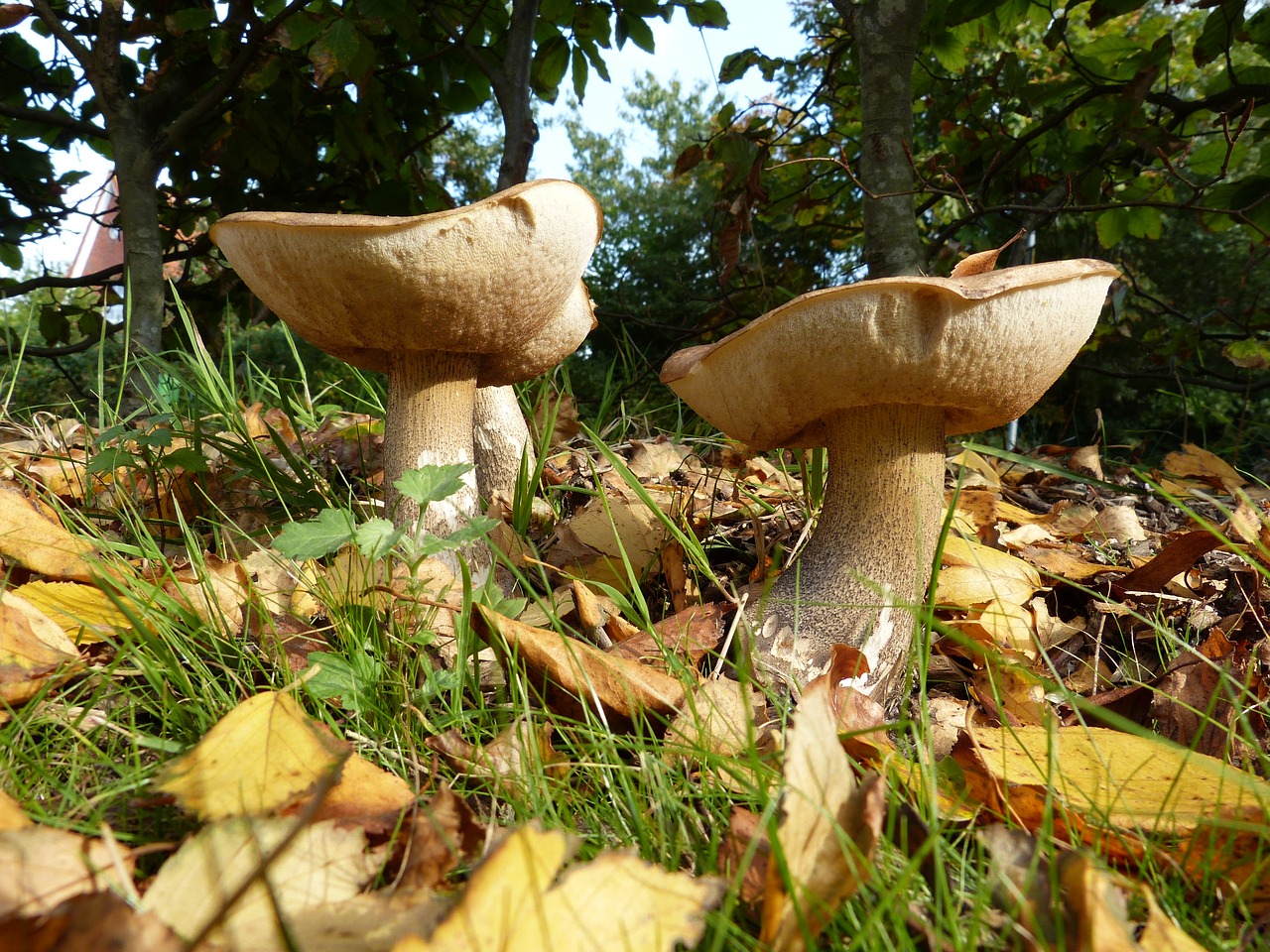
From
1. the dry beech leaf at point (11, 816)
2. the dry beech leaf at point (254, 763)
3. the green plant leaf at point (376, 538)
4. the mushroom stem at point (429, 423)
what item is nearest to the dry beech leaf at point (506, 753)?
the dry beech leaf at point (254, 763)

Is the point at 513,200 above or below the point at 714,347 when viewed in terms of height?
above

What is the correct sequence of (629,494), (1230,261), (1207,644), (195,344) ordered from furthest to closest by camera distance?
(1230,261) < (195,344) < (629,494) < (1207,644)

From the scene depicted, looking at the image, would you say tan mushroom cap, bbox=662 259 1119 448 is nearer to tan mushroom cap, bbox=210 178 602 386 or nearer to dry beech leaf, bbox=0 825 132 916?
tan mushroom cap, bbox=210 178 602 386

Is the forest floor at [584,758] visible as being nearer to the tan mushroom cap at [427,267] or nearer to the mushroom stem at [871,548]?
the mushroom stem at [871,548]

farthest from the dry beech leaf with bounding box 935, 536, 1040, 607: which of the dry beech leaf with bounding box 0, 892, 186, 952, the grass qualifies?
the dry beech leaf with bounding box 0, 892, 186, 952

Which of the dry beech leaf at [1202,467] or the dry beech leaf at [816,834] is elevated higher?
the dry beech leaf at [816,834]

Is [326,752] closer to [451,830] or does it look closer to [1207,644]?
[451,830]

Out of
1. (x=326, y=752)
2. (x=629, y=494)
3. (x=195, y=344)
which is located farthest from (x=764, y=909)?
(x=195, y=344)
